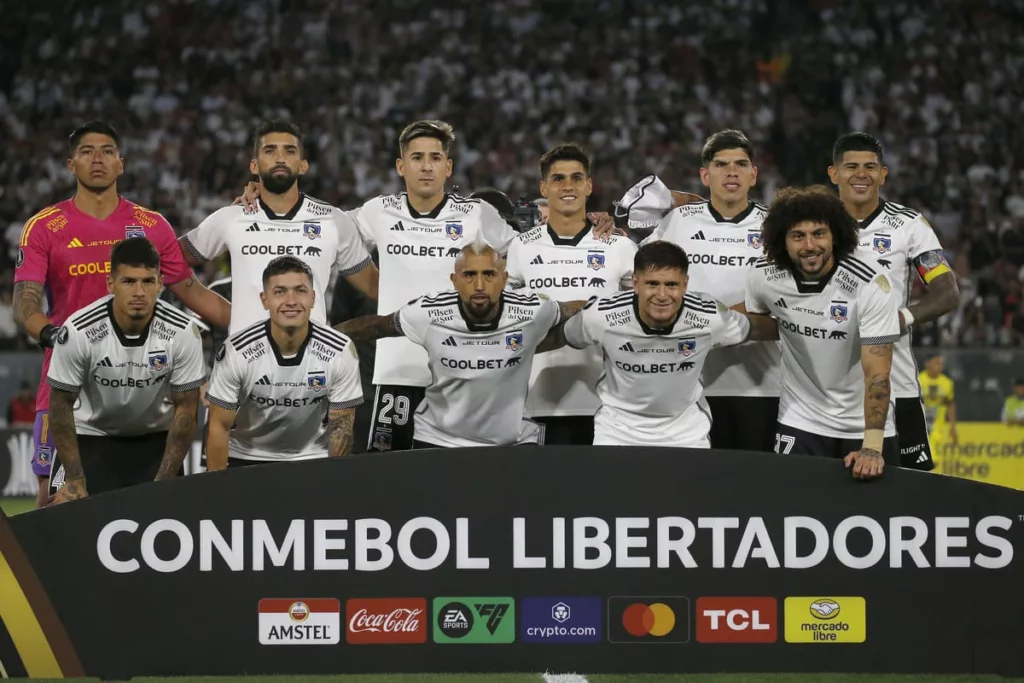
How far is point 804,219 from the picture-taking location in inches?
235

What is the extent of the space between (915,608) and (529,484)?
155 centimetres

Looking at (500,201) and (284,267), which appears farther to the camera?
(500,201)

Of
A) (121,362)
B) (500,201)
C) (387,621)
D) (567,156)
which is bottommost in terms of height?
(387,621)

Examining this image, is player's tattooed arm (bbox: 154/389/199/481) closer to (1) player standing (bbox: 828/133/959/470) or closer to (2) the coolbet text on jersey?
(2) the coolbet text on jersey

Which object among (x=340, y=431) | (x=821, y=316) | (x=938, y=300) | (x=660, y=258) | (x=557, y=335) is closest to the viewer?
(x=660, y=258)

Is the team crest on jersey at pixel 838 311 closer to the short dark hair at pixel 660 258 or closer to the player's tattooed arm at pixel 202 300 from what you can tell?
the short dark hair at pixel 660 258

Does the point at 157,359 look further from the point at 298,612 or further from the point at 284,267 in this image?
the point at 298,612

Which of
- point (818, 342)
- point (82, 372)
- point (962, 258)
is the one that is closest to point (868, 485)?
point (818, 342)

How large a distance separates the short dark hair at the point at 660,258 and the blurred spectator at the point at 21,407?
9.81 meters

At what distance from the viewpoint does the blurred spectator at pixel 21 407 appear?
13930 millimetres

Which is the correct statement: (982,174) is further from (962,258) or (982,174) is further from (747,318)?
(747,318)

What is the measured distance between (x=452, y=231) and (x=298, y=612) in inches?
94.2

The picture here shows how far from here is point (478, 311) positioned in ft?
19.8

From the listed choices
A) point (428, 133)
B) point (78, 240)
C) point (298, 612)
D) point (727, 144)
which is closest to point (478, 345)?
point (428, 133)
